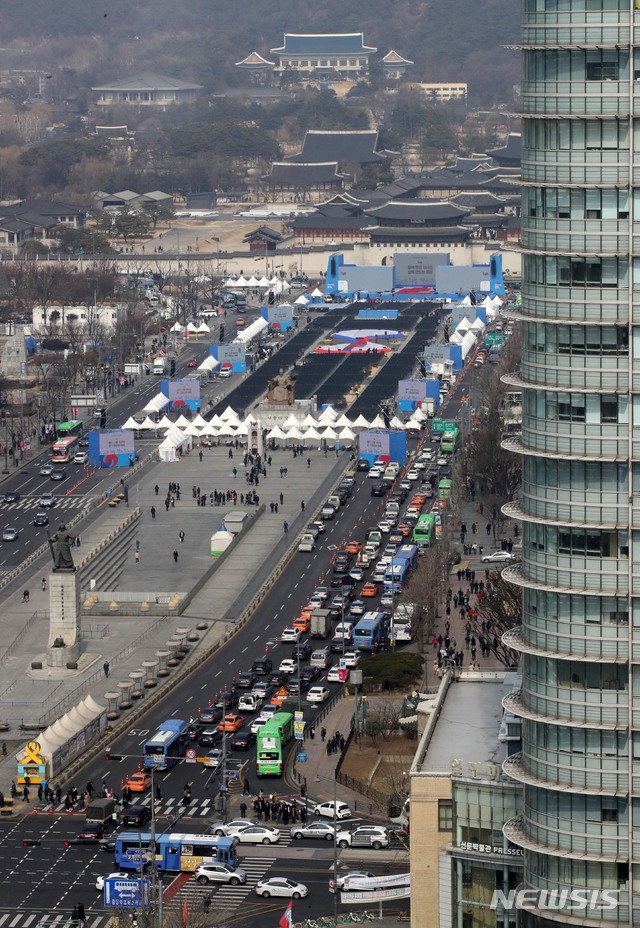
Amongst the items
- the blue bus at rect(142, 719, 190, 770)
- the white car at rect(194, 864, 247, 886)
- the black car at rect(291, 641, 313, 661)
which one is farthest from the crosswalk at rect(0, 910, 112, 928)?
the black car at rect(291, 641, 313, 661)

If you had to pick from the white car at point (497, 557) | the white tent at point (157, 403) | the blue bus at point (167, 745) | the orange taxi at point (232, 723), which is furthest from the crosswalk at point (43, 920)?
the white tent at point (157, 403)

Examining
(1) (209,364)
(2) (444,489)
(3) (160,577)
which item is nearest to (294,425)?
(2) (444,489)

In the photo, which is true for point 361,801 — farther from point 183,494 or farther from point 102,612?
point 183,494

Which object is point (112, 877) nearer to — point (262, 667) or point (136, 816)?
point (136, 816)

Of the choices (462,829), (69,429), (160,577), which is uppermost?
(462,829)

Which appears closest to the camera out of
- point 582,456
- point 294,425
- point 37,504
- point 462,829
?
point 582,456

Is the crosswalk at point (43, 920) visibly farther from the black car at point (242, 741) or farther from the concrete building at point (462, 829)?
the black car at point (242, 741)
